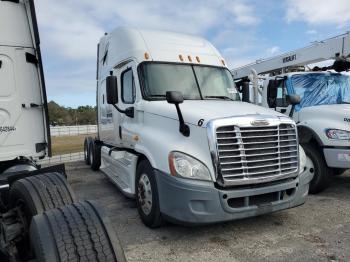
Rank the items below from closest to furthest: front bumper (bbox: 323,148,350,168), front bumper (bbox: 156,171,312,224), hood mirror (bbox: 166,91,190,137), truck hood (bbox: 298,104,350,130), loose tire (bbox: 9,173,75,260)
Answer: loose tire (bbox: 9,173,75,260) < front bumper (bbox: 156,171,312,224) < hood mirror (bbox: 166,91,190,137) < front bumper (bbox: 323,148,350,168) < truck hood (bbox: 298,104,350,130)

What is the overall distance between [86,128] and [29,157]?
34183 millimetres

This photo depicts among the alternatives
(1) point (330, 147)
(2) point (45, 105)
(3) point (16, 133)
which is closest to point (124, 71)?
(2) point (45, 105)

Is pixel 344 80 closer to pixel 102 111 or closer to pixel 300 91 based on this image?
pixel 300 91

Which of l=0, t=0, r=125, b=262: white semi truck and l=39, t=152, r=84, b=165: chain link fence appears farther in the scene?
l=39, t=152, r=84, b=165: chain link fence

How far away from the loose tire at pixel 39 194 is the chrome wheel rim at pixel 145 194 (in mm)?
1778

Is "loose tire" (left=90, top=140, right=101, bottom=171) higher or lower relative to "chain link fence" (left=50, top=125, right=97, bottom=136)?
higher

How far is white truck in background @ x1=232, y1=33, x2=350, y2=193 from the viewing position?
20.3 feet

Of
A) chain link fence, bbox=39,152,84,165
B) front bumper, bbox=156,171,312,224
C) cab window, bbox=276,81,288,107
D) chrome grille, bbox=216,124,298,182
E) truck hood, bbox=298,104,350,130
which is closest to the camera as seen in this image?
front bumper, bbox=156,171,312,224

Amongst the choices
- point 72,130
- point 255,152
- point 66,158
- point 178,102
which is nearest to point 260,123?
point 255,152

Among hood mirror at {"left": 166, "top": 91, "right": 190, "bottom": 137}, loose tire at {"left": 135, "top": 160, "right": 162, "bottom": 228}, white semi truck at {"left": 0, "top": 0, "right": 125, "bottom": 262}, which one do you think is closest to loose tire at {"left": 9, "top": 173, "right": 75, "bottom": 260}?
white semi truck at {"left": 0, "top": 0, "right": 125, "bottom": 262}

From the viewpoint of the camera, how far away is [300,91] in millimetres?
7270

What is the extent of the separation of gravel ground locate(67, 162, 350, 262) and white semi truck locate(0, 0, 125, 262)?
1.49 m

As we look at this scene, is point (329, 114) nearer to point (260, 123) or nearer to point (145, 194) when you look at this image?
point (260, 123)

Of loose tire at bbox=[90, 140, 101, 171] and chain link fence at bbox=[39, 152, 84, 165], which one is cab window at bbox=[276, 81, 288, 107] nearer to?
loose tire at bbox=[90, 140, 101, 171]
